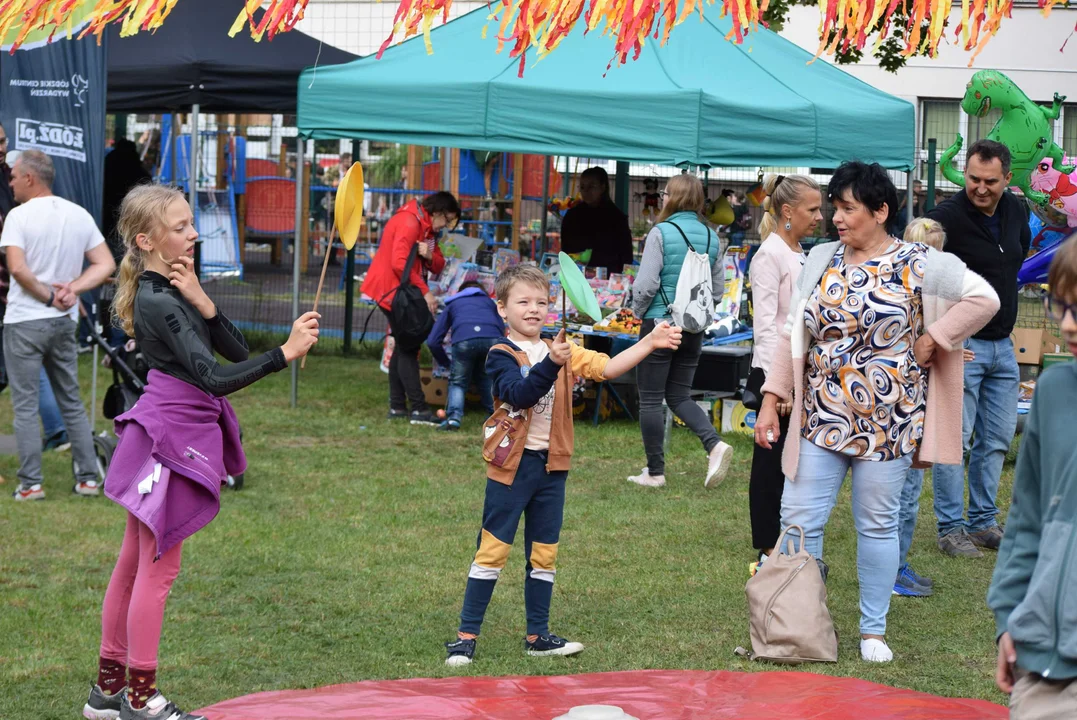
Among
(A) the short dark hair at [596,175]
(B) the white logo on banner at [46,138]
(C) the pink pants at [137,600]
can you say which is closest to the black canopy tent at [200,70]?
(A) the short dark hair at [596,175]

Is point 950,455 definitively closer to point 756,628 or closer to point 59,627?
point 756,628

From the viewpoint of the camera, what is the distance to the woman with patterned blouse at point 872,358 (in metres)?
4.52

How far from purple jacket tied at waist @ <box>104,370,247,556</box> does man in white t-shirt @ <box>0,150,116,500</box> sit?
3250 millimetres

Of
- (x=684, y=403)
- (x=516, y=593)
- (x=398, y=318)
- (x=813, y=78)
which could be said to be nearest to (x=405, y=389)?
(x=398, y=318)

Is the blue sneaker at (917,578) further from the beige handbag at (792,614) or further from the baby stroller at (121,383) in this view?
the baby stroller at (121,383)

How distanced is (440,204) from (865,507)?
5937 millimetres

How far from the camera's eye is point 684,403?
7836 mm

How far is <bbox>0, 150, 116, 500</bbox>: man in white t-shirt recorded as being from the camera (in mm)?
6859

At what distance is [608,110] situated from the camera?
9.25 meters

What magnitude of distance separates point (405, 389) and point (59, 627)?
5236mm

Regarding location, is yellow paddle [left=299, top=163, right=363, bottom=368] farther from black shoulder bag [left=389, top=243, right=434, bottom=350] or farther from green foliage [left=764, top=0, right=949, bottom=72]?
green foliage [left=764, top=0, right=949, bottom=72]

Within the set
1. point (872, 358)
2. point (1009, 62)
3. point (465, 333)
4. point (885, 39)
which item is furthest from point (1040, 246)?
point (1009, 62)

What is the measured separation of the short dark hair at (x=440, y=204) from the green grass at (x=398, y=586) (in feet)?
7.53

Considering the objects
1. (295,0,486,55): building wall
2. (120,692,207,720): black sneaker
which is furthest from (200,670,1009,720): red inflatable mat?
(295,0,486,55): building wall
